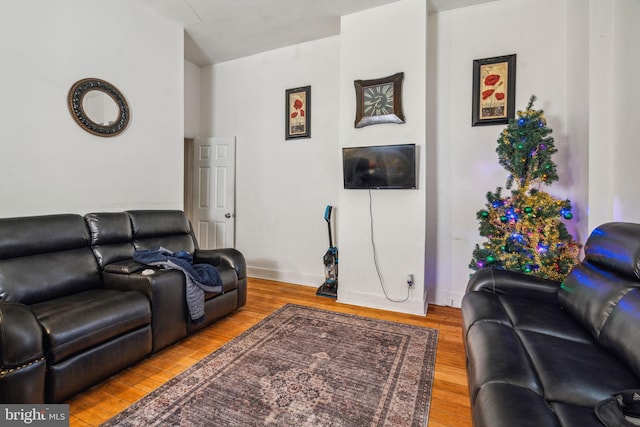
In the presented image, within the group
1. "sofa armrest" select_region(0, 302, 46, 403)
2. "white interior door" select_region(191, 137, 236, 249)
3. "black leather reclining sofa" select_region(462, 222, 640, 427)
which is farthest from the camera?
"white interior door" select_region(191, 137, 236, 249)

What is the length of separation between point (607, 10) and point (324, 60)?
2.75 m

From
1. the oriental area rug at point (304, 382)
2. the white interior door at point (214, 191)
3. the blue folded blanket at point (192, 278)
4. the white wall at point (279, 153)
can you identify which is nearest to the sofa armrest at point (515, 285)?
the oriental area rug at point (304, 382)

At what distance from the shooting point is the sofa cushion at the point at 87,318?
1.62 metres

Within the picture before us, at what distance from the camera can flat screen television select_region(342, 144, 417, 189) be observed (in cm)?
299

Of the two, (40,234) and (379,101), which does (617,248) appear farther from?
(40,234)

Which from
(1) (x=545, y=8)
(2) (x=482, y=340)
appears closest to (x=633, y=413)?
(2) (x=482, y=340)

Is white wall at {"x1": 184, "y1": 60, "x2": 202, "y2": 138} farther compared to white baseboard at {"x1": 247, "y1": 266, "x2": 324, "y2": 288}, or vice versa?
white wall at {"x1": 184, "y1": 60, "x2": 202, "y2": 138}

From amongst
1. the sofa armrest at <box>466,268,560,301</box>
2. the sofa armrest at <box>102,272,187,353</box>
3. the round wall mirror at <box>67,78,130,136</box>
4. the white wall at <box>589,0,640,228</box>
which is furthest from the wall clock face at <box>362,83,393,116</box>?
the round wall mirror at <box>67,78,130,136</box>

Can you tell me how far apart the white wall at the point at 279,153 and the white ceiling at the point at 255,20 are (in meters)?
0.24

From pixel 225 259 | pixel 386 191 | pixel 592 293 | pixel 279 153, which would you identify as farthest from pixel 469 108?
pixel 225 259

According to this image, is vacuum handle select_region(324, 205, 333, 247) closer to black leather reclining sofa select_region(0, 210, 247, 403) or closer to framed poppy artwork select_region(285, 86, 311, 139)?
framed poppy artwork select_region(285, 86, 311, 139)

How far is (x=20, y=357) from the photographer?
56.5 inches

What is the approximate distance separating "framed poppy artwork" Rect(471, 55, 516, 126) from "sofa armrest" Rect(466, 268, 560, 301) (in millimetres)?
1739

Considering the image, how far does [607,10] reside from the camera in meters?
2.32
